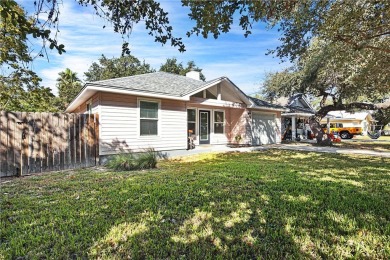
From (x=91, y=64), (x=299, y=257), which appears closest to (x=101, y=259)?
(x=299, y=257)

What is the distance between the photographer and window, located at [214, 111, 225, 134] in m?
14.7

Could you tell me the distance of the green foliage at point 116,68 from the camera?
1496 inches

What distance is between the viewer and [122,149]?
30.9ft

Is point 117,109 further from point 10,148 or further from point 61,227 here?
point 61,227

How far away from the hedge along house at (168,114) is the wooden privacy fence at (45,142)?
659 mm

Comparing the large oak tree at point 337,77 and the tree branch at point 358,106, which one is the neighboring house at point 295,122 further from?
the tree branch at point 358,106

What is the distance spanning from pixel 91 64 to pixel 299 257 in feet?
144

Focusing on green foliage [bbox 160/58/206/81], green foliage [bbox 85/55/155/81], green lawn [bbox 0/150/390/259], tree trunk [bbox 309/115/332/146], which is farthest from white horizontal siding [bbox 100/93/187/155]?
green foliage [bbox 85/55/155/81]

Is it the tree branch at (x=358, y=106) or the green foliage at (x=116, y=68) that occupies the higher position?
the green foliage at (x=116, y=68)

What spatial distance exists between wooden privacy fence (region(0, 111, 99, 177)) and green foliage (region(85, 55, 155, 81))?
32341 mm

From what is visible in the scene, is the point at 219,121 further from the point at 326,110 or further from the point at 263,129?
the point at 326,110

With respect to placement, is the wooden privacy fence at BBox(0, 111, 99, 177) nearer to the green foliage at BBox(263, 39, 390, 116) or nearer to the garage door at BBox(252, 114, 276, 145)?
the green foliage at BBox(263, 39, 390, 116)

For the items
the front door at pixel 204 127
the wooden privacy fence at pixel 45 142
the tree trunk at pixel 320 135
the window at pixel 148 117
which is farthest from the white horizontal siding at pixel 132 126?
the tree trunk at pixel 320 135

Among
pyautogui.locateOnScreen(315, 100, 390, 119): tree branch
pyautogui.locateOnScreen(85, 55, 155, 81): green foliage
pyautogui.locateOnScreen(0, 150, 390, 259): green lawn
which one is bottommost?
pyautogui.locateOnScreen(0, 150, 390, 259): green lawn
